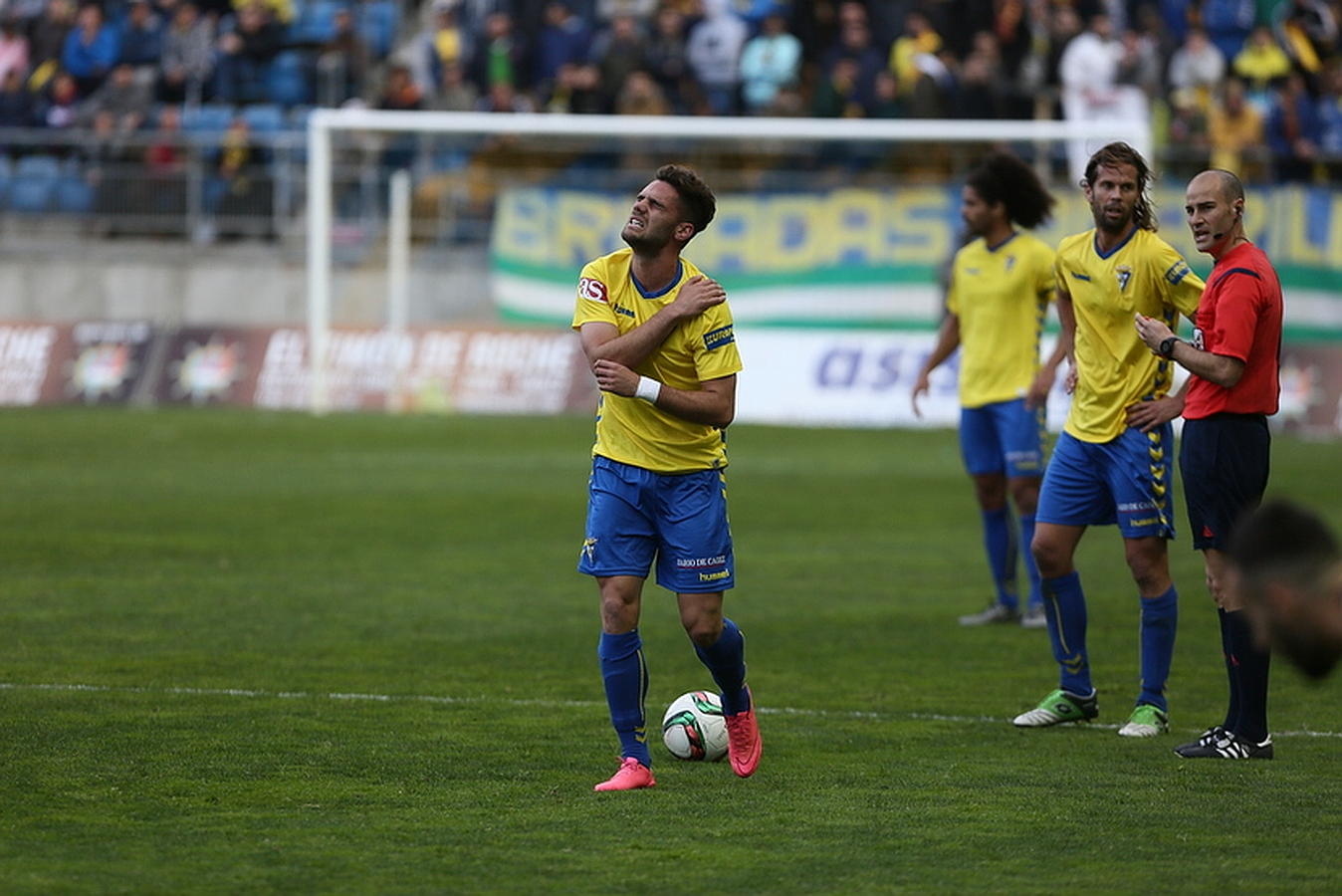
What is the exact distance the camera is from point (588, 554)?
7566 mm

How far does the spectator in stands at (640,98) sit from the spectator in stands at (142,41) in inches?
286

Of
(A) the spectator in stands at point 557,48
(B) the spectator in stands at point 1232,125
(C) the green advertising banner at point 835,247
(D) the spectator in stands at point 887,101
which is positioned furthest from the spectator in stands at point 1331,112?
(A) the spectator in stands at point 557,48

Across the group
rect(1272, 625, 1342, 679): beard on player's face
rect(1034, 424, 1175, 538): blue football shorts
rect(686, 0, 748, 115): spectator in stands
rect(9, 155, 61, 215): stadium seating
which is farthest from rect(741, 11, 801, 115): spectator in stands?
rect(1272, 625, 1342, 679): beard on player's face

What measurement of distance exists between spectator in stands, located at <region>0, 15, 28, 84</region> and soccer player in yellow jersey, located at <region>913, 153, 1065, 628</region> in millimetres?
23032

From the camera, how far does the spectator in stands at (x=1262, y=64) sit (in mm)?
27672

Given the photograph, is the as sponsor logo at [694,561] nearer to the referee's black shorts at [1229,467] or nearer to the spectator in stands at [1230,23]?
the referee's black shorts at [1229,467]

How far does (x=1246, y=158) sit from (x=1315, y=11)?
2687mm

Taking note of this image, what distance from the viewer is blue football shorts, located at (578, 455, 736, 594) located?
7.52 metres

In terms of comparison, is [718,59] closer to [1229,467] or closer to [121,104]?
[121,104]

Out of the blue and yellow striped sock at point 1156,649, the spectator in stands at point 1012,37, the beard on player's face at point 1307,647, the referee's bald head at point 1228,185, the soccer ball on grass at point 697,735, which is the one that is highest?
the spectator in stands at point 1012,37

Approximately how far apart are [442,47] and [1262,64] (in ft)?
37.2

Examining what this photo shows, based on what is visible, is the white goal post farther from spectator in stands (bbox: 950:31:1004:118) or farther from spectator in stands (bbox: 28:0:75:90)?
spectator in stands (bbox: 28:0:75:90)

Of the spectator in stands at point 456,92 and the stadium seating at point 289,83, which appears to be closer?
the spectator in stands at point 456,92

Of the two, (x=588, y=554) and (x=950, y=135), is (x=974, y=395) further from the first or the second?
(x=950, y=135)
